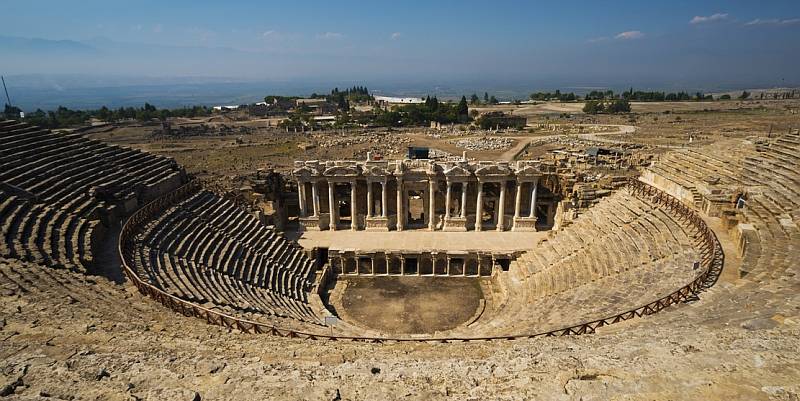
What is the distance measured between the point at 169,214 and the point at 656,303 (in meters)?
25.4

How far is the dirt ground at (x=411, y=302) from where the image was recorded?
24.6 meters

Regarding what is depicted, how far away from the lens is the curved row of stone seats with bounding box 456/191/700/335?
1814cm

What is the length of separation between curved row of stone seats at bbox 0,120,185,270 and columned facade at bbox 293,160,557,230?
10.3 meters

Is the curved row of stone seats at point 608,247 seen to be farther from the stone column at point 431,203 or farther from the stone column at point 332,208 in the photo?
the stone column at point 332,208

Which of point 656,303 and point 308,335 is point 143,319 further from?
point 656,303

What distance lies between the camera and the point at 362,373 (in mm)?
11172

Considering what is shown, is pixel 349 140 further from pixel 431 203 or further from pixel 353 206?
pixel 431 203

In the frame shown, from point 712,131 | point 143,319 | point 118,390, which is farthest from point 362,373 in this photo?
point 712,131

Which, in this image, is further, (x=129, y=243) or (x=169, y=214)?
(x=169, y=214)

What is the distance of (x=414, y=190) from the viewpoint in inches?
1423

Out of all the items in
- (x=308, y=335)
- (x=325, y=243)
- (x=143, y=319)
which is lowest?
(x=325, y=243)

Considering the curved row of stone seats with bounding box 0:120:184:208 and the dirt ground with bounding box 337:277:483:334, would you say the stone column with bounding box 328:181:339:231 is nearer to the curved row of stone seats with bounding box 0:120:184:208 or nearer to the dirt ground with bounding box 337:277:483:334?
the dirt ground with bounding box 337:277:483:334

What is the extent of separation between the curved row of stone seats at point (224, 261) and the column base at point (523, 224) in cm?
1687

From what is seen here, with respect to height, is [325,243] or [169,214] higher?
[169,214]
